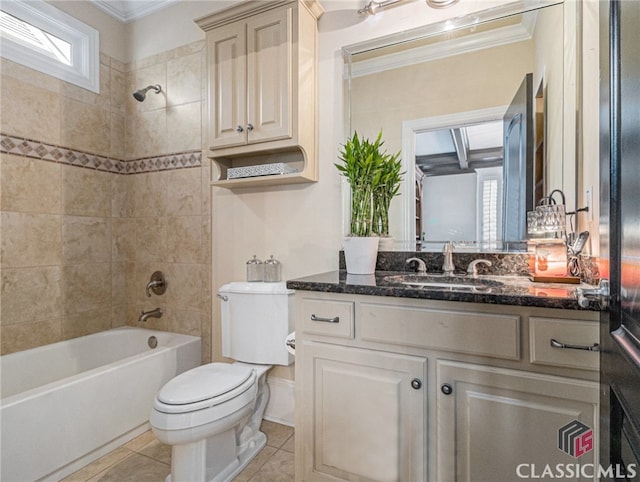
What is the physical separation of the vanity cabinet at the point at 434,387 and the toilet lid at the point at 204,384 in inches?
14.7

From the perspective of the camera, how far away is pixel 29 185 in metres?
2.03

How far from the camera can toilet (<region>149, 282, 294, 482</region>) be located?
1333 millimetres

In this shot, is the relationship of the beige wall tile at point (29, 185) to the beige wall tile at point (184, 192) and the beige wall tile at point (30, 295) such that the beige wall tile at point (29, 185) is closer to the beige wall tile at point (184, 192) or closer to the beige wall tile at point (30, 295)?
the beige wall tile at point (30, 295)

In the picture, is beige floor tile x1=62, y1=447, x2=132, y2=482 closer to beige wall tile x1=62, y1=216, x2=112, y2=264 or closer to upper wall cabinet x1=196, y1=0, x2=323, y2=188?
beige wall tile x1=62, y1=216, x2=112, y2=264

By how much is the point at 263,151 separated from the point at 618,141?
63.4 inches

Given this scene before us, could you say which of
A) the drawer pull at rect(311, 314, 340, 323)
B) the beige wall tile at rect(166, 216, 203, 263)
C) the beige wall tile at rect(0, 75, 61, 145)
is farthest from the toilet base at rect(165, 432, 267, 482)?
the beige wall tile at rect(0, 75, 61, 145)

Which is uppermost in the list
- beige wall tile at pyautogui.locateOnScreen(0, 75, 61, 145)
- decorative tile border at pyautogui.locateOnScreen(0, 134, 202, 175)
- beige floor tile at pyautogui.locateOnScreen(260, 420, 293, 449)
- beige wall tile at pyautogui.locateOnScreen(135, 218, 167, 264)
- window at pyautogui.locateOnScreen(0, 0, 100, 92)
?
window at pyautogui.locateOnScreen(0, 0, 100, 92)

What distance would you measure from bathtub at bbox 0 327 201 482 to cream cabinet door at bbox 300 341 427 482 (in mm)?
1118

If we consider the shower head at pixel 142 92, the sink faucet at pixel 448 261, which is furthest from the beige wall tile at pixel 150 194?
the sink faucet at pixel 448 261

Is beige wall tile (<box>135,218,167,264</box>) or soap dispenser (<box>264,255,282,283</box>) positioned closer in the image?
soap dispenser (<box>264,255,282,283</box>)

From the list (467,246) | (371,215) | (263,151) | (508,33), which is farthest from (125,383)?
(508,33)

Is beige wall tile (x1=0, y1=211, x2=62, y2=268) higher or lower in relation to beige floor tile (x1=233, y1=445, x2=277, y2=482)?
higher

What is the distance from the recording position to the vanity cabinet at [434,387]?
946 millimetres

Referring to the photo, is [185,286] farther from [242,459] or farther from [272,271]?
[242,459]
